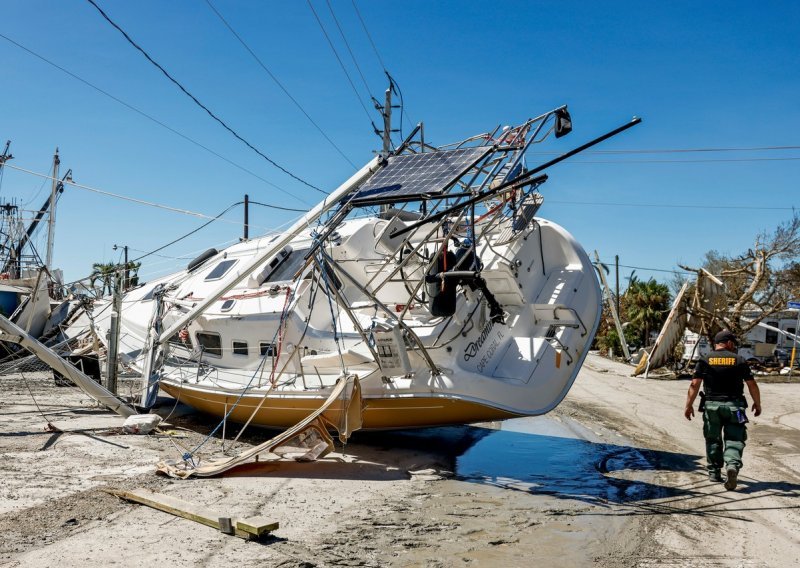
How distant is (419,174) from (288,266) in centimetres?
454

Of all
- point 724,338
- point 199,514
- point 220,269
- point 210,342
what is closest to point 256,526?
point 199,514

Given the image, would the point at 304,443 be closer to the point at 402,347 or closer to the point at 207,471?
the point at 207,471

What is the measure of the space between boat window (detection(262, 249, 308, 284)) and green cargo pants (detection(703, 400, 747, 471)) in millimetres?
7594

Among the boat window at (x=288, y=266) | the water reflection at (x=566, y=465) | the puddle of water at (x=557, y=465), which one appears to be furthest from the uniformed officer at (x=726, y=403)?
the boat window at (x=288, y=266)

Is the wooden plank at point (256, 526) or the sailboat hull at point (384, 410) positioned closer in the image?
the wooden plank at point (256, 526)

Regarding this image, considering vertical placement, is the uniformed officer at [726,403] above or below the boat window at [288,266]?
below

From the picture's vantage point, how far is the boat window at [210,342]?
39.7 feet

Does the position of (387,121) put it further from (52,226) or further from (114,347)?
(52,226)

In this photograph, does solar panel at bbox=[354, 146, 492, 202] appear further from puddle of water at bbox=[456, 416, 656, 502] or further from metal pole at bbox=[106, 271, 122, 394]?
metal pole at bbox=[106, 271, 122, 394]

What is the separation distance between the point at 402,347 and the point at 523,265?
3082 mm

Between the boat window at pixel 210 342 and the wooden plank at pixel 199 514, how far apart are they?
16.5 feet

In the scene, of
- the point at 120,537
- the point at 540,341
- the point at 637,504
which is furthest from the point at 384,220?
the point at 120,537

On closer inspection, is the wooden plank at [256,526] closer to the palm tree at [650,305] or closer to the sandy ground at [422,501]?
the sandy ground at [422,501]

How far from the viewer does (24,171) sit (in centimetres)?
1162
